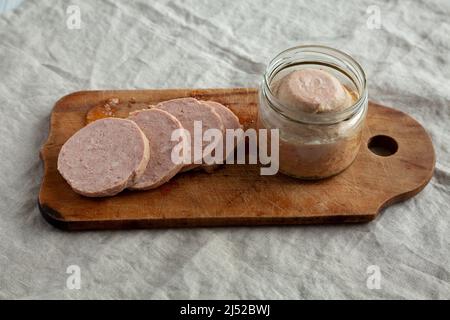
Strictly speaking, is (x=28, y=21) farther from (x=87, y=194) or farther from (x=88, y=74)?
(x=87, y=194)

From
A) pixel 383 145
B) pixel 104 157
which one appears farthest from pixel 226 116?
pixel 383 145

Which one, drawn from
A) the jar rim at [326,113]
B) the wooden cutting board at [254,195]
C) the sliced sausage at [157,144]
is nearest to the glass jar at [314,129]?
the jar rim at [326,113]

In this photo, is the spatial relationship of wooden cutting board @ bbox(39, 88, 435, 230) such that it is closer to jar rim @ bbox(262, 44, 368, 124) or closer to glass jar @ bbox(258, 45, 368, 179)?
glass jar @ bbox(258, 45, 368, 179)

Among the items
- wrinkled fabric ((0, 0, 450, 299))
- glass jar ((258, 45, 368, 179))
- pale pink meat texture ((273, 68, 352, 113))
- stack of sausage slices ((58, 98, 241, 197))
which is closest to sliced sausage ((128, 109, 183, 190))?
stack of sausage slices ((58, 98, 241, 197))

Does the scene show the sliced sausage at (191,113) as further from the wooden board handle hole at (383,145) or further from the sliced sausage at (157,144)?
the wooden board handle hole at (383,145)
